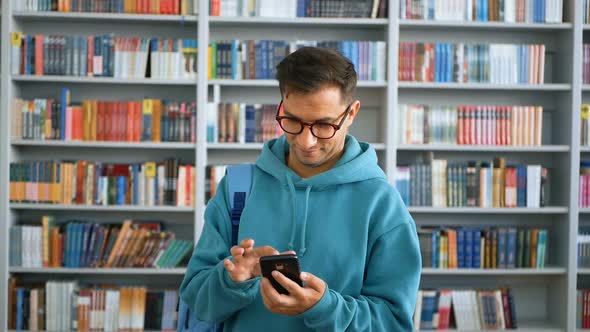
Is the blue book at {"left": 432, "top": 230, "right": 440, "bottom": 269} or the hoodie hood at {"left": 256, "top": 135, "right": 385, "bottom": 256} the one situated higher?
the hoodie hood at {"left": 256, "top": 135, "right": 385, "bottom": 256}

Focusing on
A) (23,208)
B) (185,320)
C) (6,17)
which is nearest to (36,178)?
(23,208)

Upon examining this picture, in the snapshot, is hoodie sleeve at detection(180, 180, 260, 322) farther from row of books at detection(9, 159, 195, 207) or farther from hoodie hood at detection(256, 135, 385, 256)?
row of books at detection(9, 159, 195, 207)

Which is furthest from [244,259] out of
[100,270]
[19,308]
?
[19,308]

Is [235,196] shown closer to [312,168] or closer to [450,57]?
[312,168]

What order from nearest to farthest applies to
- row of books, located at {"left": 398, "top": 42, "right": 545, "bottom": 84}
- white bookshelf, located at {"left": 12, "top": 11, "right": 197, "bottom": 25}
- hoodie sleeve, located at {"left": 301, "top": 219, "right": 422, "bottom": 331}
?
hoodie sleeve, located at {"left": 301, "top": 219, "right": 422, "bottom": 331}, white bookshelf, located at {"left": 12, "top": 11, "right": 197, "bottom": 25}, row of books, located at {"left": 398, "top": 42, "right": 545, "bottom": 84}

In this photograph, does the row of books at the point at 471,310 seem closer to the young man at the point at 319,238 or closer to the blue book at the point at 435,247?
the blue book at the point at 435,247

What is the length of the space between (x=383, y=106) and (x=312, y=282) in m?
3.10

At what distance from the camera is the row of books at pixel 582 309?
14.5ft

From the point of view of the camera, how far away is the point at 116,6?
14.0ft

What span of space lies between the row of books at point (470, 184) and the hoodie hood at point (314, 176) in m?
2.73

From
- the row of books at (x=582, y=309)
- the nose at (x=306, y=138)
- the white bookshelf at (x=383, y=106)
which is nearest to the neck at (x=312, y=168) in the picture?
the nose at (x=306, y=138)

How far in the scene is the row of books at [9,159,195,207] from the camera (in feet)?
13.9

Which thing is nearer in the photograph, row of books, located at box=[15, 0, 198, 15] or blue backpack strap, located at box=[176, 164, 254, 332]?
blue backpack strap, located at box=[176, 164, 254, 332]

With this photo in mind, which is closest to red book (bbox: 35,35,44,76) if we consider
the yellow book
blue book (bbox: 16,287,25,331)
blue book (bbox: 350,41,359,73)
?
the yellow book
